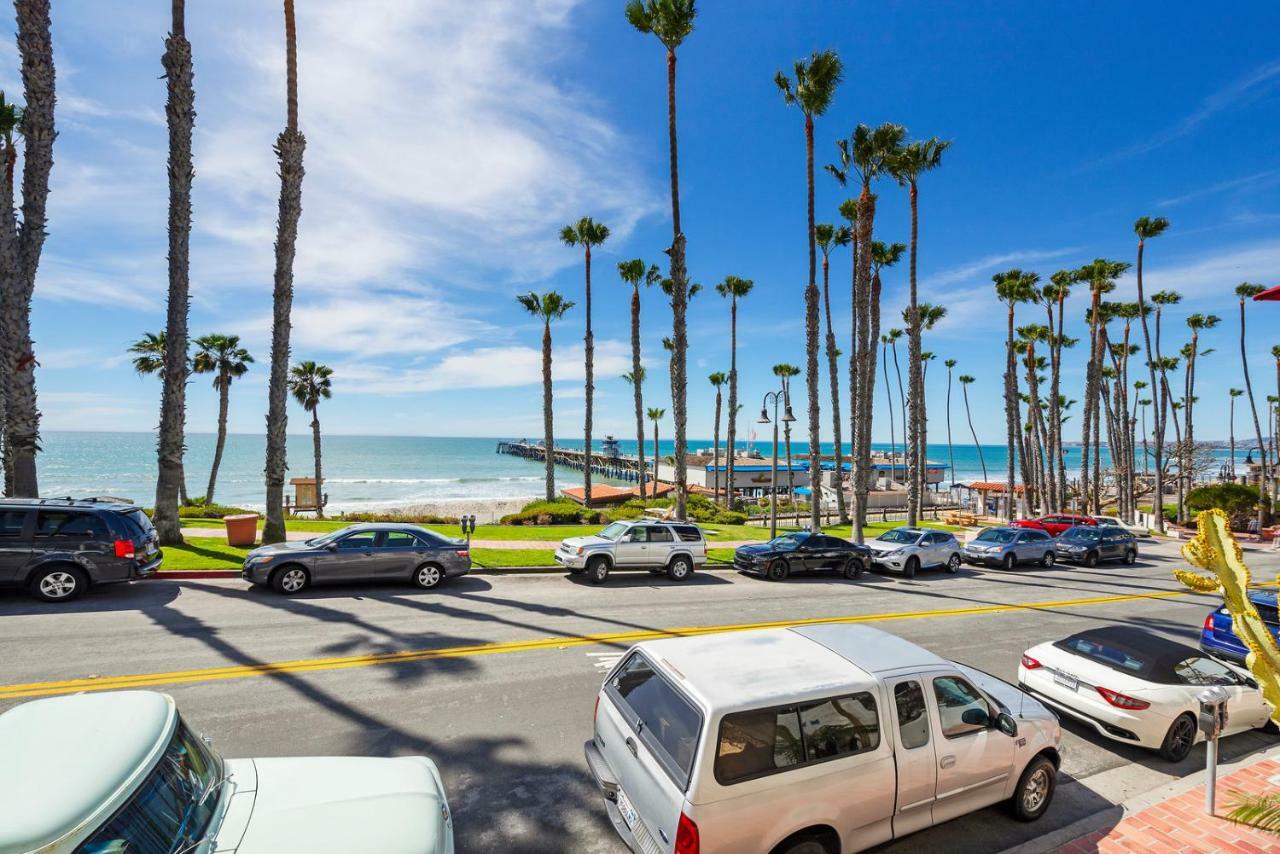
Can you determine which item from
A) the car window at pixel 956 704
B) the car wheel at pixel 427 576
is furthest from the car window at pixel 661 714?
the car wheel at pixel 427 576

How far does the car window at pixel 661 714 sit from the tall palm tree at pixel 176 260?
15.6m

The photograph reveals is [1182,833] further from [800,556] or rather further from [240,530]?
[240,530]

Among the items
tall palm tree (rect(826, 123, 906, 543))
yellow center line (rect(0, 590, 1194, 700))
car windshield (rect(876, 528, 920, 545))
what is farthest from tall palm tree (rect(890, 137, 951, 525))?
yellow center line (rect(0, 590, 1194, 700))

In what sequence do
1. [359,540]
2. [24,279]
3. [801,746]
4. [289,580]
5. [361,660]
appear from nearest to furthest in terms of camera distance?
[801,746], [361,660], [289,580], [359,540], [24,279]

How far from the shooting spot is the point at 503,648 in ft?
31.5

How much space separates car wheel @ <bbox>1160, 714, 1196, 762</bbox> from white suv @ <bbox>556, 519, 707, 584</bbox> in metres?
10.9

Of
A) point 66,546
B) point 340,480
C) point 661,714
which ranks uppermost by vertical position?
point 66,546

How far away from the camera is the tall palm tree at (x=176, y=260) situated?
50.9ft

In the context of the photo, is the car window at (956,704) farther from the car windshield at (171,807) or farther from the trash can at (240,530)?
the trash can at (240,530)

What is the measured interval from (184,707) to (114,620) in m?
4.79

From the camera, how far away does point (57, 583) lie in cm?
1095

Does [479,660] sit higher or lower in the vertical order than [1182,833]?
higher

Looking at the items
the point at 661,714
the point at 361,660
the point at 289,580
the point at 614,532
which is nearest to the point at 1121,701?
the point at 661,714

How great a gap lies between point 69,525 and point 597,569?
1068 centimetres
